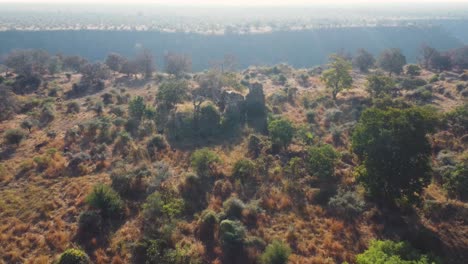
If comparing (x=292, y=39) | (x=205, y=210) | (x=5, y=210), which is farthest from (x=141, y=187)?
(x=292, y=39)

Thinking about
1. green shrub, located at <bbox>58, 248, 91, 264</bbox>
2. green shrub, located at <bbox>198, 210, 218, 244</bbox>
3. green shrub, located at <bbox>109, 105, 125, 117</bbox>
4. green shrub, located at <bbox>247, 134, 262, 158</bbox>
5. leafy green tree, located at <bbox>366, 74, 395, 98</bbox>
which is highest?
leafy green tree, located at <bbox>366, 74, 395, 98</bbox>

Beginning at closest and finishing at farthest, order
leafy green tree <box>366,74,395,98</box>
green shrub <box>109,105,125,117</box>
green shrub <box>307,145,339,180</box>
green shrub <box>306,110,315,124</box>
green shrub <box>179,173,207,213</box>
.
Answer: green shrub <box>179,173,207,213</box> < green shrub <box>307,145,339,180</box> < green shrub <box>306,110,315,124</box> < green shrub <box>109,105,125,117</box> < leafy green tree <box>366,74,395,98</box>

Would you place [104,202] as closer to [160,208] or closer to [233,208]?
[160,208]

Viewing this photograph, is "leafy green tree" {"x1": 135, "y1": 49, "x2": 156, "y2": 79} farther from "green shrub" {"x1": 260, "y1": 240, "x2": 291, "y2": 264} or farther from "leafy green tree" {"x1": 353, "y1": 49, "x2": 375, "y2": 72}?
"green shrub" {"x1": 260, "y1": 240, "x2": 291, "y2": 264}

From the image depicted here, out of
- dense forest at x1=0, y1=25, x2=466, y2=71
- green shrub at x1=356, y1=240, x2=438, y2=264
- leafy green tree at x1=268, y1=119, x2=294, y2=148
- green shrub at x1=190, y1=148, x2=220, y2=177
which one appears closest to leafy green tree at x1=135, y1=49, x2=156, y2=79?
leafy green tree at x1=268, y1=119, x2=294, y2=148

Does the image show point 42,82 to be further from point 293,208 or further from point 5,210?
point 293,208
